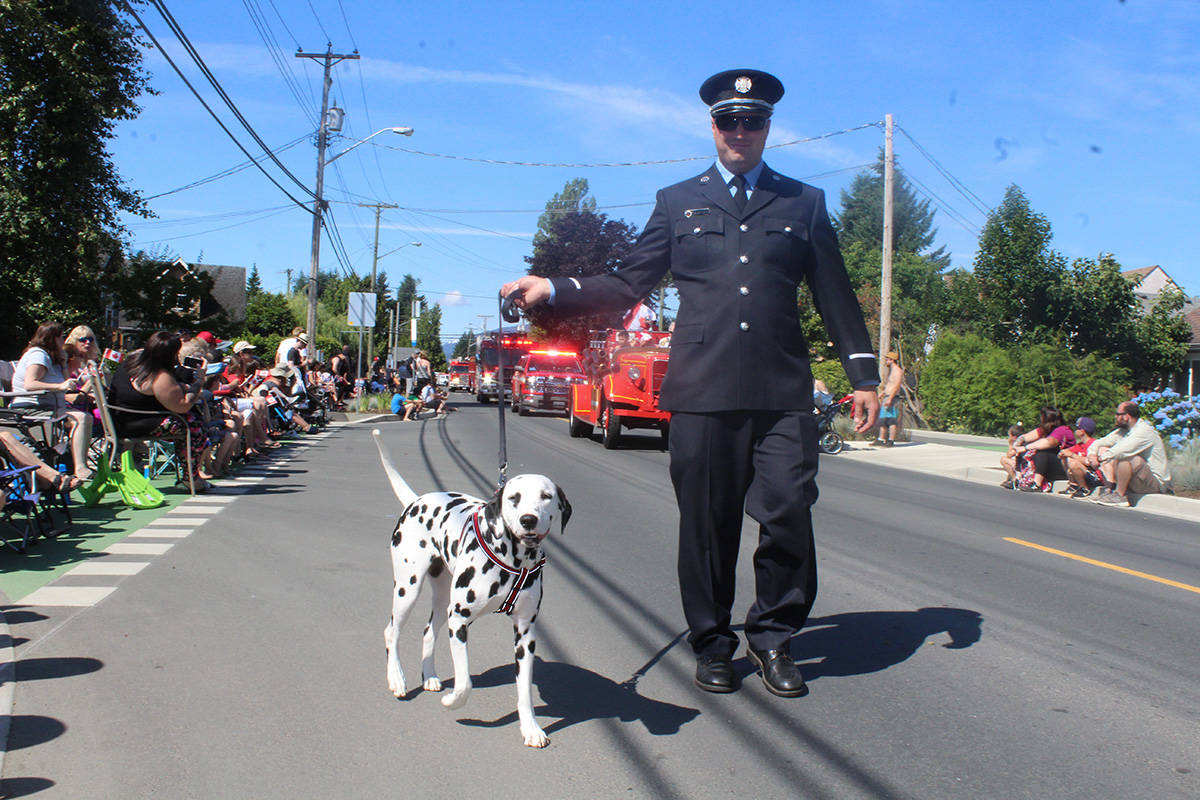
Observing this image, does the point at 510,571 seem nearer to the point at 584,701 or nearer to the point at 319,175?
the point at 584,701

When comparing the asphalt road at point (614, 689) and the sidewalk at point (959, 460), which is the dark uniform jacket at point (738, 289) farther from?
the sidewalk at point (959, 460)

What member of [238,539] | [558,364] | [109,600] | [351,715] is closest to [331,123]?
[558,364]

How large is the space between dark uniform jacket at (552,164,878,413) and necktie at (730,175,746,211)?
0.10 feet

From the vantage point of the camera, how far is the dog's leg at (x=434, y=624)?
390 cm

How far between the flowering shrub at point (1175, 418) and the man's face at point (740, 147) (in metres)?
12.8

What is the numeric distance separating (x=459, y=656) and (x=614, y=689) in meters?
0.93

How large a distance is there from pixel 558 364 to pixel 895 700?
27893mm

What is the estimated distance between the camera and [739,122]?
162 inches

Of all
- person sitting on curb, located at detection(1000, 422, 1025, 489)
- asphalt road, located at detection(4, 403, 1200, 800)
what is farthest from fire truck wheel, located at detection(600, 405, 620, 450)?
asphalt road, located at detection(4, 403, 1200, 800)

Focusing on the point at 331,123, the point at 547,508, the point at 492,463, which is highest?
the point at 331,123

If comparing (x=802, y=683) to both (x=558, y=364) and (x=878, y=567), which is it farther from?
(x=558, y=364)

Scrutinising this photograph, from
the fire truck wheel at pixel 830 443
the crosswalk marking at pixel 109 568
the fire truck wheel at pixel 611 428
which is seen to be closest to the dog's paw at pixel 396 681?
the crosswalk marking at pixel 109 568

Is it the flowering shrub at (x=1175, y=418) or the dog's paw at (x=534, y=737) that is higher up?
the flowering shrub at (x=1175, y=418)

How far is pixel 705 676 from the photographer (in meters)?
4.12
